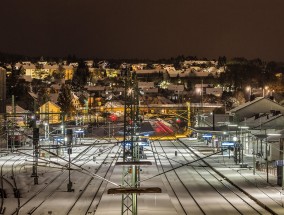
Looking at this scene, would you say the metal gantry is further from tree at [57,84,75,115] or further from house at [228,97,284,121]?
tree at [57,84,75,115]

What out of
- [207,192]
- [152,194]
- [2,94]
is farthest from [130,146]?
[2,94]

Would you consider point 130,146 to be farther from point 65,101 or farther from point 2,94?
point 65,101

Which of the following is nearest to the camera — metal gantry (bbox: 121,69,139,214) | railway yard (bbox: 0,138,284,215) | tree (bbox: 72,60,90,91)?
metal gantry (bbox: 121,69,139,214)

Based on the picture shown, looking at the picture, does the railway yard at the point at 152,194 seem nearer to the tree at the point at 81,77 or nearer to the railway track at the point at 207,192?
the railway track at the point at 207,192

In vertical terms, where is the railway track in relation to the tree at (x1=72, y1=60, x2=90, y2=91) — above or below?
below

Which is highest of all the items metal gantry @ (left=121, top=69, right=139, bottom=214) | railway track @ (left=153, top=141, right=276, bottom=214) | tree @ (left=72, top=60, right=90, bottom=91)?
tree @ (left=72, top=60, right=90, bottom=91)

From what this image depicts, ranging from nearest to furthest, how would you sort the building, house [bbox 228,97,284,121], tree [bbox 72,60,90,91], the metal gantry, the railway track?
the metal gantry < the railway track < house [bbox 228,97,284,121] < the building < tree [bbox 72,60,90,91]

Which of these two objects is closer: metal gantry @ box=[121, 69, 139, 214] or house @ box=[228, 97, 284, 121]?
metal gantry @ box=[121, 69, 139, 214]

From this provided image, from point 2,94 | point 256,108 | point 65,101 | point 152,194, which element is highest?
point 2,94

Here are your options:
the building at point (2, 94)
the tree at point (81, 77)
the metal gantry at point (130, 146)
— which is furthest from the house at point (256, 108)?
the tree at point (81, 77)

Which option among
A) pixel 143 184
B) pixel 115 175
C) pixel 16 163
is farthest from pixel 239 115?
pixel 143 184

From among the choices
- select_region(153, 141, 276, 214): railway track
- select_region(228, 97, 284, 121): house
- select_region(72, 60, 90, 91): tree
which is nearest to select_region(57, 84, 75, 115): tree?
select_region(228, 97, 284, 121): house

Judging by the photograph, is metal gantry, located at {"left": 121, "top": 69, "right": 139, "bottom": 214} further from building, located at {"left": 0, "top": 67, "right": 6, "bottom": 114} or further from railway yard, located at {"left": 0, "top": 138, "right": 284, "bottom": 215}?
building, located at {"left": 0, "top": 67, "right": 6, "bottom": 114}

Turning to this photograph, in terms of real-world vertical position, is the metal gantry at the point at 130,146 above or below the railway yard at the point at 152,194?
above
